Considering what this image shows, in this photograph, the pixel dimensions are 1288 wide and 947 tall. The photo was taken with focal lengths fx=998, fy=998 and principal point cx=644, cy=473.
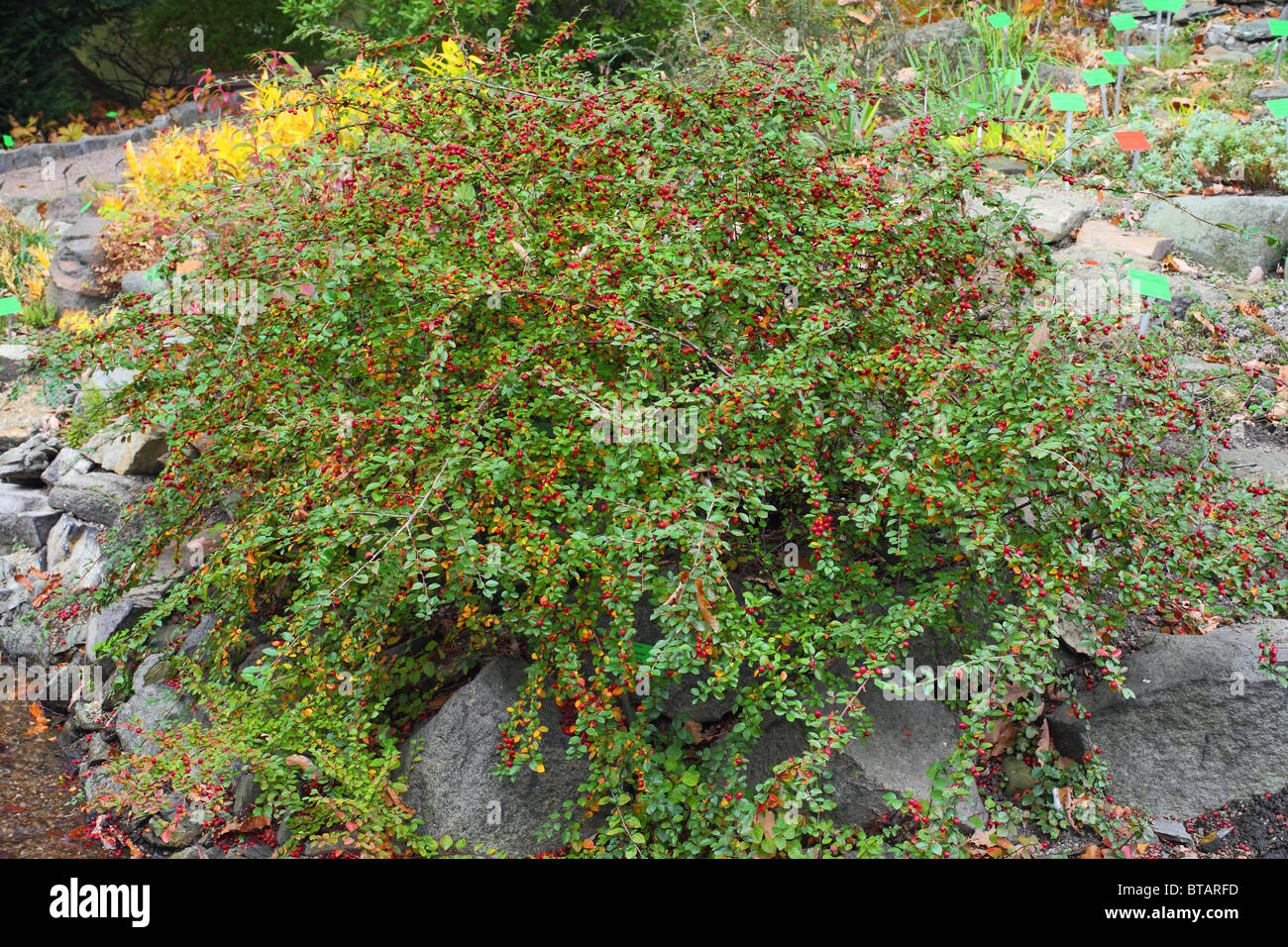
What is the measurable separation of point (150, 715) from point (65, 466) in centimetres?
197

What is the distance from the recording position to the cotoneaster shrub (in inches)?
114

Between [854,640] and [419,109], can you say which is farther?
[419,109]

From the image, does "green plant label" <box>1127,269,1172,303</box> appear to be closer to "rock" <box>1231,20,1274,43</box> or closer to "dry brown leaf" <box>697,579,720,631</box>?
"dry brown leaf" <box>697,579,720,631</box>

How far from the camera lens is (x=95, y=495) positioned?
4980 millimetres

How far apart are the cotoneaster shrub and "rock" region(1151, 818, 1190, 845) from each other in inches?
11.8

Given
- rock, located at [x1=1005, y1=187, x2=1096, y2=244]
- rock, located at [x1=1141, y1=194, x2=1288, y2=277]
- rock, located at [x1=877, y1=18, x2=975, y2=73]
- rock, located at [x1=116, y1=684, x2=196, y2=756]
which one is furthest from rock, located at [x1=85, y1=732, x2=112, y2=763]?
rock, located at [x1=877, y1=18, x2=975, y2=73]

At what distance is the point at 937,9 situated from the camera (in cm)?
991

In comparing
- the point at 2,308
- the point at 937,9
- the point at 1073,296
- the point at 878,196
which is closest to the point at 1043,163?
the point at 878,196

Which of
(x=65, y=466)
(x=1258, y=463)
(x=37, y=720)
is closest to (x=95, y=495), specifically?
(x=65, y=466)

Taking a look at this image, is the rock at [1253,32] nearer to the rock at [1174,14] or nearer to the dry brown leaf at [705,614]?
the rock at [1174,14]

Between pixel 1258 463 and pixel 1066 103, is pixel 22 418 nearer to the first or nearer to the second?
pixel 1066 103

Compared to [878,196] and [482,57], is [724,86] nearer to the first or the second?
[878,196]

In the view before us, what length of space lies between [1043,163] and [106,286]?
6.18m

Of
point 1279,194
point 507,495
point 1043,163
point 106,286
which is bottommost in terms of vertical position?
point 106,286
